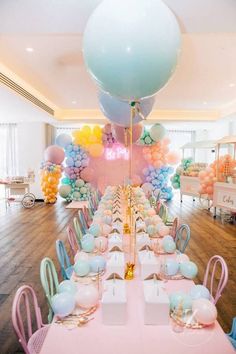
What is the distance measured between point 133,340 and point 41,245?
12.2 ft

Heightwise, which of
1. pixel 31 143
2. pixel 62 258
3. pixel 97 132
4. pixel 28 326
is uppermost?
pixel 97 132

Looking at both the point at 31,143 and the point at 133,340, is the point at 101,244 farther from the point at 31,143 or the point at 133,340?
the point at 31,143

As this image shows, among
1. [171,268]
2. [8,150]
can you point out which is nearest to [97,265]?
[171,268]

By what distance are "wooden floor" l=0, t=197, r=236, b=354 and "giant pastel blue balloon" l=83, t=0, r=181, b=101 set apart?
2245 millimetres

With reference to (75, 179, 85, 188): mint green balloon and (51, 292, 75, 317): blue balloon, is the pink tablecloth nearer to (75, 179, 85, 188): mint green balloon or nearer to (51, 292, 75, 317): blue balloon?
(51, 292, 75, 317): blue balloon

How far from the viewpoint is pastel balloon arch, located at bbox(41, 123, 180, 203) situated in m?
8.60

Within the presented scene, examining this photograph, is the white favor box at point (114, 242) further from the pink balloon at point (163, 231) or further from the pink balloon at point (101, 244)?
the pink balloon at point (163, 231)

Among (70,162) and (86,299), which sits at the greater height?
(70,162)

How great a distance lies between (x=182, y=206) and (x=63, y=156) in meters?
4.08

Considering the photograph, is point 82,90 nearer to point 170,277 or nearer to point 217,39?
point 217,39

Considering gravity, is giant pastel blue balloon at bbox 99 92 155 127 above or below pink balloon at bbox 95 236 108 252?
above

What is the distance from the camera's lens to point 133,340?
4.35 feet

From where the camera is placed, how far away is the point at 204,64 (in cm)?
461

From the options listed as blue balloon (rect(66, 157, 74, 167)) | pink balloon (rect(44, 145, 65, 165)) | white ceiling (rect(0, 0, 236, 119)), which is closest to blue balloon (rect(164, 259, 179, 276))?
white ceiling (rect(0, 0, 236, 119))
